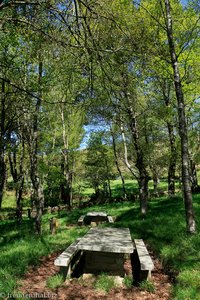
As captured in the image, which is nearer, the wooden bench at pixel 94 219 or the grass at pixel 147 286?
the grass at pixel 147 286

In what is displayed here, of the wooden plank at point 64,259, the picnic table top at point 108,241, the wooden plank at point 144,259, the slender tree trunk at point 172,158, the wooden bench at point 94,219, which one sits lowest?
the wooden bench at point 94,219

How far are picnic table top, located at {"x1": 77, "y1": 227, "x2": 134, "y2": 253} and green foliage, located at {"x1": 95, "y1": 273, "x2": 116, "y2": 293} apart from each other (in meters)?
0.61

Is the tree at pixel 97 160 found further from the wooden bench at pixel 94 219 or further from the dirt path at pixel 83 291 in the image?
the dirt path at pixel 83 291

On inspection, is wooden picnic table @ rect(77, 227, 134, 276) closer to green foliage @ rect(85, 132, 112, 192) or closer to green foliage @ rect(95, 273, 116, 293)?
green foliage @ rect(95, 273, 116, 293)

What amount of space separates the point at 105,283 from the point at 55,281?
1.13 m

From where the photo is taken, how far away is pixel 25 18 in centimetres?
394

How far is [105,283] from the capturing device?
5723mm

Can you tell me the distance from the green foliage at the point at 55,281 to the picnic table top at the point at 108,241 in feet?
2.62

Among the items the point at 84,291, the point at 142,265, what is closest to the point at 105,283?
the point at 84,291

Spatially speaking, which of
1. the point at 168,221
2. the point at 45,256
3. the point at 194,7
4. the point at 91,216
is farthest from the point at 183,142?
the point at 194,7

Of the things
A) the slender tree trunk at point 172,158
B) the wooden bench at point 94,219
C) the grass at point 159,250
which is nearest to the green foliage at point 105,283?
the grass at point 159,250

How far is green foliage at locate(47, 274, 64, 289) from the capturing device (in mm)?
5641

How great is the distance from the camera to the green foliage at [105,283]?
18.3 ft

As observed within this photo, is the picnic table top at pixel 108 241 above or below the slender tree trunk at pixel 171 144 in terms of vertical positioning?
below
